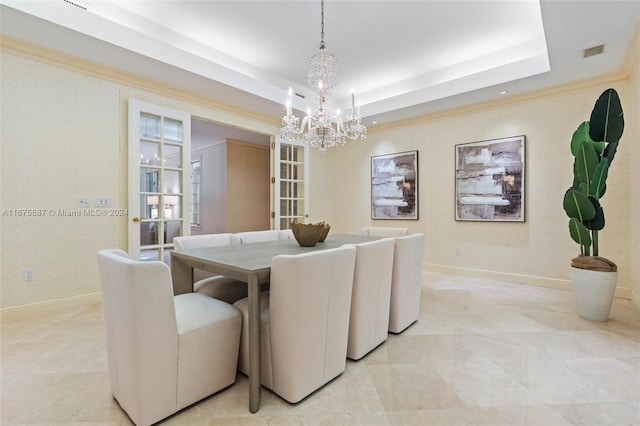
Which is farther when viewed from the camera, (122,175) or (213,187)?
(213,187)

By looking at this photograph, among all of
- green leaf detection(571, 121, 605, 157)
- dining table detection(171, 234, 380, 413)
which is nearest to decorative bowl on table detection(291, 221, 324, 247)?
dining table detection(171, 234, 380, 413)

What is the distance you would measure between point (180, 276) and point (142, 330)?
0.89 meters

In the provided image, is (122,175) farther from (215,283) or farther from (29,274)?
(215,283)

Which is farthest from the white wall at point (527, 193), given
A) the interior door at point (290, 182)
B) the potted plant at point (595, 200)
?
the interior door at point (290, 182)

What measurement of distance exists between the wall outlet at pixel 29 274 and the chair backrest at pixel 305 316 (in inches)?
109

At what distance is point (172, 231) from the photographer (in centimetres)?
371

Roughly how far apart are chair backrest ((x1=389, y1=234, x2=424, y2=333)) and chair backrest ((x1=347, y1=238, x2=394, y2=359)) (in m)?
0.18

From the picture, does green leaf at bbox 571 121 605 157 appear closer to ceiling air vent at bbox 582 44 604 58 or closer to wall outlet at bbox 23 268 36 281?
ceiling air vent at bbox 582 44 604 58

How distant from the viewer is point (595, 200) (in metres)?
2.68

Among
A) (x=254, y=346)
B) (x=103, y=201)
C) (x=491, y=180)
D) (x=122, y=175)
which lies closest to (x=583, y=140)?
(x=491, y=180)

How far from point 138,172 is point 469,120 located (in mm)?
4519

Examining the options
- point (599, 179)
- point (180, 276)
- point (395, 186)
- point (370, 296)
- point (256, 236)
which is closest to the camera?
point (370, 296)

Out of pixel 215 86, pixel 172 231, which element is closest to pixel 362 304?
pixel 172 231

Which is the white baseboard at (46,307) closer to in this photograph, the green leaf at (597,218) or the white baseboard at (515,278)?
the white baseboard at (515,278)
